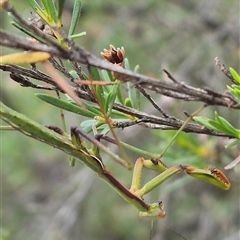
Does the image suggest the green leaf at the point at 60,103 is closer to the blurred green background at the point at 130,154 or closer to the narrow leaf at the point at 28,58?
the narrow leaf at the point at 28,58

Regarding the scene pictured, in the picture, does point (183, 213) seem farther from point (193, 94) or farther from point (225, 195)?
point (193, 94)

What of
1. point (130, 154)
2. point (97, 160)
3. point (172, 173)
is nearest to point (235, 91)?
point (172, 173)

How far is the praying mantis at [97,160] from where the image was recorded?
3.05ft

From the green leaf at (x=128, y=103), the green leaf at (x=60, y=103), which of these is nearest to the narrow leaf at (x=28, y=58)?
the green leaf at (x=60, y=103)

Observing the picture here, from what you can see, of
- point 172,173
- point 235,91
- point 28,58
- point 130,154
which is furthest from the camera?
point 130,154

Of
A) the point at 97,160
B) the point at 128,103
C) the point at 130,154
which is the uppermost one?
the point at 130,154

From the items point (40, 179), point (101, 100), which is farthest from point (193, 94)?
point (40, 179)

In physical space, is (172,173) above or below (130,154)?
below

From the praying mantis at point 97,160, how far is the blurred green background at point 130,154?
1.21m

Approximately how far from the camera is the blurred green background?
2.58 metres

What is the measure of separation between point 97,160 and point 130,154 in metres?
2.31

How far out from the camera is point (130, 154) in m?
3.35

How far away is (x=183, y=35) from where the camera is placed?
11.0 feet

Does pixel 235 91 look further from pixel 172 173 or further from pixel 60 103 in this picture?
pixel 60 103
